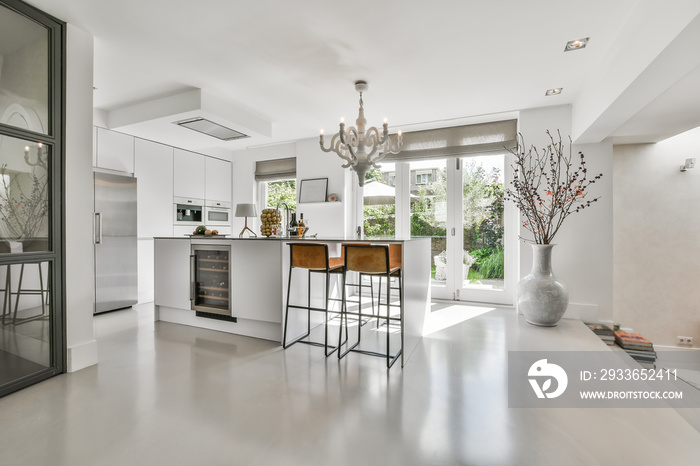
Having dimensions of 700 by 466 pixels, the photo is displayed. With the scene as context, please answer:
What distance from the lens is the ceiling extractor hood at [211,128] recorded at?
3932 millimetres

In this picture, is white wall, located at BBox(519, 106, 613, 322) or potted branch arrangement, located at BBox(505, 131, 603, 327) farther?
white wall, located at BBox(519, 106, 613, 322)

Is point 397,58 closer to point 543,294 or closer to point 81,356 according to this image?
point 543,294

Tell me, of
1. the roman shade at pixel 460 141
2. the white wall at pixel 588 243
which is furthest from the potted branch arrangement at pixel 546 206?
the roman shade at pixel 460 141

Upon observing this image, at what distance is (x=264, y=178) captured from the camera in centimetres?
616

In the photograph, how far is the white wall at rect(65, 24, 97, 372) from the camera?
247 cm

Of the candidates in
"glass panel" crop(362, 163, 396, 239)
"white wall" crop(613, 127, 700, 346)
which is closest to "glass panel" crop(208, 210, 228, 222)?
"glass panel" crop(362, 163, 396, 239)

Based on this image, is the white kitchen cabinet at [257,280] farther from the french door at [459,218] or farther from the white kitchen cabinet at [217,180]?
the white kitchen cabinet at [217,180]

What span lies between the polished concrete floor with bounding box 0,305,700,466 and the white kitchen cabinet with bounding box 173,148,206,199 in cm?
297

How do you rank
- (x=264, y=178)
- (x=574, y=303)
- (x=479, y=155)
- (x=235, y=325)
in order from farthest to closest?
(x=264, y=178), (x=479, y=155), (x=574, y=303), (x=235, y=325)

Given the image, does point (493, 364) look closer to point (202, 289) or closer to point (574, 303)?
point (574, 303)

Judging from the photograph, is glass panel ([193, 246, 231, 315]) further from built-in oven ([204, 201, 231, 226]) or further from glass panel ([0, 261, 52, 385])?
built-in oven ([204, 201, 231, 226])

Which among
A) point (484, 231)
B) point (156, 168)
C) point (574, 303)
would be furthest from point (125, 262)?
point (574, 303)

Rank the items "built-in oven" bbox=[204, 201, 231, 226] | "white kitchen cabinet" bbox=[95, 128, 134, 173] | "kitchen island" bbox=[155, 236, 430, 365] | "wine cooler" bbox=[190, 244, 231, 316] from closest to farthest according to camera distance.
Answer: "kitchen island" bbox=[155, 236, 430, 365]
"wine cooler" bbox=[190, 244, 231, 316]
"white kitchen cabinet" bbox=[95, 128, 134, 173]
"built-in oven" bbox=[204, 201, 231, 226]

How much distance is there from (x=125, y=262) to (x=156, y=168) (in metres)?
1.42
